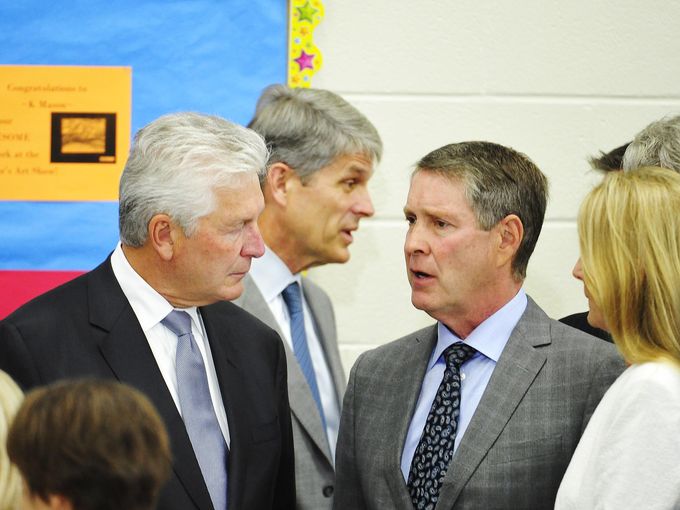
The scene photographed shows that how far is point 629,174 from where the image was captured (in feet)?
6.42

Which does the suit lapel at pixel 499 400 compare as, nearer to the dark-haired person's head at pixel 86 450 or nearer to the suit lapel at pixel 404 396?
the suit lapel at pixel 404 396

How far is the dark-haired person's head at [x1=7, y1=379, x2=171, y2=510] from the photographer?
138 centimetres

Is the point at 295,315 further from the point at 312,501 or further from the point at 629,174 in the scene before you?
the point at 629,174

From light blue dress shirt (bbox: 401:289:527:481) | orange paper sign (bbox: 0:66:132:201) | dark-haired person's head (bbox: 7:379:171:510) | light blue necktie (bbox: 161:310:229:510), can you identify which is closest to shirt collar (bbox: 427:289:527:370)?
light blue dress shirt (bbox: 401:289:527:481)

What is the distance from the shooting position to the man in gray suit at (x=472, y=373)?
2174mm

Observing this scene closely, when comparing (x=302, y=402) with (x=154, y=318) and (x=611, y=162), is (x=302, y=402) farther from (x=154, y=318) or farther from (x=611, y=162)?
(x=611, y=162)

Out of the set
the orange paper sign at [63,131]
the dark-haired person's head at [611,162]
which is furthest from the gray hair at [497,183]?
the orange paper sign at [63,131]

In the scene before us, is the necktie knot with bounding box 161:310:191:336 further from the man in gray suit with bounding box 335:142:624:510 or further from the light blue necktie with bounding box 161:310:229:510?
the man in gray suit with bounding box 335:142:624:510

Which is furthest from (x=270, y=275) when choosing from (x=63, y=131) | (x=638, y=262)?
(x=638, y=262)

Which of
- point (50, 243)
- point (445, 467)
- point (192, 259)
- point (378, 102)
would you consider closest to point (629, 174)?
point (445, 467)

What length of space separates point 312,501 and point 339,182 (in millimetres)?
942

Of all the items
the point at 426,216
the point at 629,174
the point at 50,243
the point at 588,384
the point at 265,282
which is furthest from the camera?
the point at 50,243

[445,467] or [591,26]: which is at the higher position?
[591,26]

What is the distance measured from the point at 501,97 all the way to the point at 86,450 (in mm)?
2500
